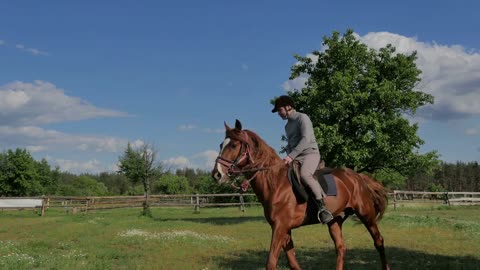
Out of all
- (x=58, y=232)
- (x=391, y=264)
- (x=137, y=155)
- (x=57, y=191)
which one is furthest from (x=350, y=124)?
(x=57, y=191)

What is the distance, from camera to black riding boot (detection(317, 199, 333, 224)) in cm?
781

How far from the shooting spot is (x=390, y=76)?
85.1 feet

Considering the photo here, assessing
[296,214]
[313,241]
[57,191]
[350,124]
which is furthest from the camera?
[57,191]

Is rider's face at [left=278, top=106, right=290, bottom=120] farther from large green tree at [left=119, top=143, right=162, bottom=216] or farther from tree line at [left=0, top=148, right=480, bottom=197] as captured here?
large green tree at [left=119, top=143, right=162, bottom=216]

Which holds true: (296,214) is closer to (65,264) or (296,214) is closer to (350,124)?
(65,264)

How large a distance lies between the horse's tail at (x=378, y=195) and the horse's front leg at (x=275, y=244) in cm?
357

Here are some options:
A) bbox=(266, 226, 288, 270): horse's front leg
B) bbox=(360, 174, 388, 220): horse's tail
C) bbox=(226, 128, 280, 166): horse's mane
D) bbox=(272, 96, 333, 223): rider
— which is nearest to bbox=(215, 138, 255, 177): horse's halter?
bbox=(226, 128, 280, 166): horse's mane

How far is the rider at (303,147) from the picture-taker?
7809mm

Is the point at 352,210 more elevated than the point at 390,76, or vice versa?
the point at 390,76

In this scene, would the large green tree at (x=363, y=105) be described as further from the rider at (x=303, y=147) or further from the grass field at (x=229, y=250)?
the rider at (x=303, y=147)

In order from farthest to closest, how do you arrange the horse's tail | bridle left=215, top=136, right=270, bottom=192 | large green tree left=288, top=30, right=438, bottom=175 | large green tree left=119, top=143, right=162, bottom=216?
large green tree left=119, top=143, right=162, bottom=216
large green tree left=288, top=30, right=438, bottom=175
the horse's tail
bridle left=215, top=136, right=270, bottom=192

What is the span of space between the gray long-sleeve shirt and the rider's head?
112 millimetres

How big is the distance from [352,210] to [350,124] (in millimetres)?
15837

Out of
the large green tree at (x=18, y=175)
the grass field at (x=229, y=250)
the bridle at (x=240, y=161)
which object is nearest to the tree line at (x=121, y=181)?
the large green tree at (x=18, y=175)
